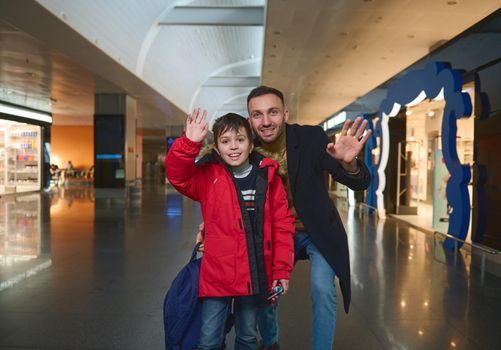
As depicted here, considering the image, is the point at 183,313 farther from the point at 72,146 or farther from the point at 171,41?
the point at 72,146

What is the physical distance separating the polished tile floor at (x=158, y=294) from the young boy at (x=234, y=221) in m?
0.99

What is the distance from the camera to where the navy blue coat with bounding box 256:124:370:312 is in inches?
112

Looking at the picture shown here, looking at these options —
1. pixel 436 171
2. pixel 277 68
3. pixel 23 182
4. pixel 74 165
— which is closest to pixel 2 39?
pixel 277 68

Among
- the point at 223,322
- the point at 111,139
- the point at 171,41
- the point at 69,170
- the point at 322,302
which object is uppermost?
the point at 171,41

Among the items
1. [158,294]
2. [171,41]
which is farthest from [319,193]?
[171,41]

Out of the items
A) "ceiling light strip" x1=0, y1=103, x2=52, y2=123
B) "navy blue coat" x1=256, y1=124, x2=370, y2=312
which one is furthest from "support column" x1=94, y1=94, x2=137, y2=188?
"navy blue coat" x1=256, y1=124, x2=370, y2=312

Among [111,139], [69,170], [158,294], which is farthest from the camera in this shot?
[69,170]

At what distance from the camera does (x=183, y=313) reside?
2611 mm

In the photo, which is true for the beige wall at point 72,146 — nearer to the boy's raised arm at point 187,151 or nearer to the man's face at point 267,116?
the man's face at point 267,116

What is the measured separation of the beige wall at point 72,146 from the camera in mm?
37281

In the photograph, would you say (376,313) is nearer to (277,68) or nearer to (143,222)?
(143,222)

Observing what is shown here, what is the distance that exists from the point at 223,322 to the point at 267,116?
4.09ft

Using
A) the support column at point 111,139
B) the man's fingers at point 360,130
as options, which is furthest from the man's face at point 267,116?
the support column at point 111,139

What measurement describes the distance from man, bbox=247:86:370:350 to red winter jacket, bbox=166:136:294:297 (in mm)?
195
